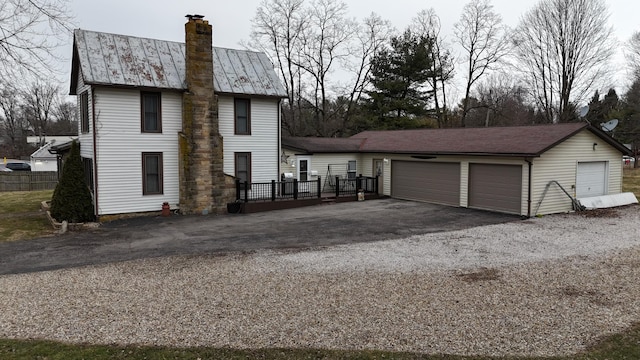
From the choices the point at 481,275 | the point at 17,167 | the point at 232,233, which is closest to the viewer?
the point at 481,275

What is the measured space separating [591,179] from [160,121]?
1865 cm

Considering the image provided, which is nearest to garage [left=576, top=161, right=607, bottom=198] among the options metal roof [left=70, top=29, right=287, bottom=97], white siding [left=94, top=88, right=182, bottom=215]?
metal roof [left=70, top=29, right=287, bottom=97]

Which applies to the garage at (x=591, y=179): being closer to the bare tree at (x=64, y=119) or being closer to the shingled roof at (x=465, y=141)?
the shingled roof at (x=465, y=141)

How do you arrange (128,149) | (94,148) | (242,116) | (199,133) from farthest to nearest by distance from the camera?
(242,116), (199,133), (128,149), (94,148)

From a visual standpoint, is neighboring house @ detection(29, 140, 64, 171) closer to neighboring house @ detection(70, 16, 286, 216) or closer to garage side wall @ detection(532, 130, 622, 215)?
neighboring house @ detection(70, 16, 286, 216)

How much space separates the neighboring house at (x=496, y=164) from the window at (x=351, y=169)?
0.53 m

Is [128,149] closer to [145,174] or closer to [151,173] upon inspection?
[145,174]

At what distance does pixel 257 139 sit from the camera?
20828 mm

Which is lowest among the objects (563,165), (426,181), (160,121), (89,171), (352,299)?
(352,299)

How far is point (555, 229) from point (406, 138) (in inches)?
443

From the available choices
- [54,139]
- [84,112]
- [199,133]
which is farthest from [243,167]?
[54,139]

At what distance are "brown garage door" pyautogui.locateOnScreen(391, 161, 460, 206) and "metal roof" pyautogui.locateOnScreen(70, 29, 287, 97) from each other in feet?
24.3

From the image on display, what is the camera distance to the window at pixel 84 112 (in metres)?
18.4

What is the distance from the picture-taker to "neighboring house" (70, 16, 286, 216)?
17328mm
